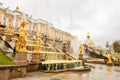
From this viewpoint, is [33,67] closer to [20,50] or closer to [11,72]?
[20,50]

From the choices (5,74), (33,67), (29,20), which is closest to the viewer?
(5,74)

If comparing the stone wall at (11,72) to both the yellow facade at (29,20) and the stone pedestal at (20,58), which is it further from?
the yellow facade at (29,20)

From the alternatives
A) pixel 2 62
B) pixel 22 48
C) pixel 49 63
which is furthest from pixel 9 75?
pixel 49 63

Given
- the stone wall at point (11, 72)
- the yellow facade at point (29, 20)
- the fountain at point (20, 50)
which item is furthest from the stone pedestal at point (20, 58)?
the yellow facade at point (29, 20)

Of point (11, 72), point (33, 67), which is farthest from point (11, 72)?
point (33, 67)

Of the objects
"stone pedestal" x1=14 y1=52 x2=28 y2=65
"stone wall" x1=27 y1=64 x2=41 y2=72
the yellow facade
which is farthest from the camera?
the yellow facade

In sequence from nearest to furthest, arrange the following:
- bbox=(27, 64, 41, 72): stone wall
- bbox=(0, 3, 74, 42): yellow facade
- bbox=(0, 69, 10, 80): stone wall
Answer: bbox=(0, 69, 10, 80): stone wall → bbox=(27, 64, 41, 72): stone wall → bbox=(0, 3, 74, 42): yellow facade

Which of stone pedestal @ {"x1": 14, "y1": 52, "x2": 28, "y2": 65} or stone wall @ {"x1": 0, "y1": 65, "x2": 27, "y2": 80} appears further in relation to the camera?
stone pedestal @ {"x1": 14, "y1": 52, "x2": 28, "y2": 65}

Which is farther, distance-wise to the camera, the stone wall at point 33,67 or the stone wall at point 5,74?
the stone wall at point 33,67

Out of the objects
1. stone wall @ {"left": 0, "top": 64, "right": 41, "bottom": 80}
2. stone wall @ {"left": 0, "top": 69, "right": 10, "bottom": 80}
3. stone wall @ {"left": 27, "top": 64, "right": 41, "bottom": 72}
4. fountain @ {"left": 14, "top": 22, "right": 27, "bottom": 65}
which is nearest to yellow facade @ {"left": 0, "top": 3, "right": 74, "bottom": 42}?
stone wall @ {"left": 27, "top": 64, "right": 41, "bottom": 72}

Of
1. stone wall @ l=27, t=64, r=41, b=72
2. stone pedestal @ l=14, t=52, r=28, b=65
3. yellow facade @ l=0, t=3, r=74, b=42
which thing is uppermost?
yellow facade @ l=0, t=3, r=74, b=42

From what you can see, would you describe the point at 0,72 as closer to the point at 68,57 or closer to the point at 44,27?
the point at 68,57

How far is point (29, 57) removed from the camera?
44.4 ft

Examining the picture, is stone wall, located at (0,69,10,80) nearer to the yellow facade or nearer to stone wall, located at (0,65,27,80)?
stone wall, located at (0,65,27,80)
